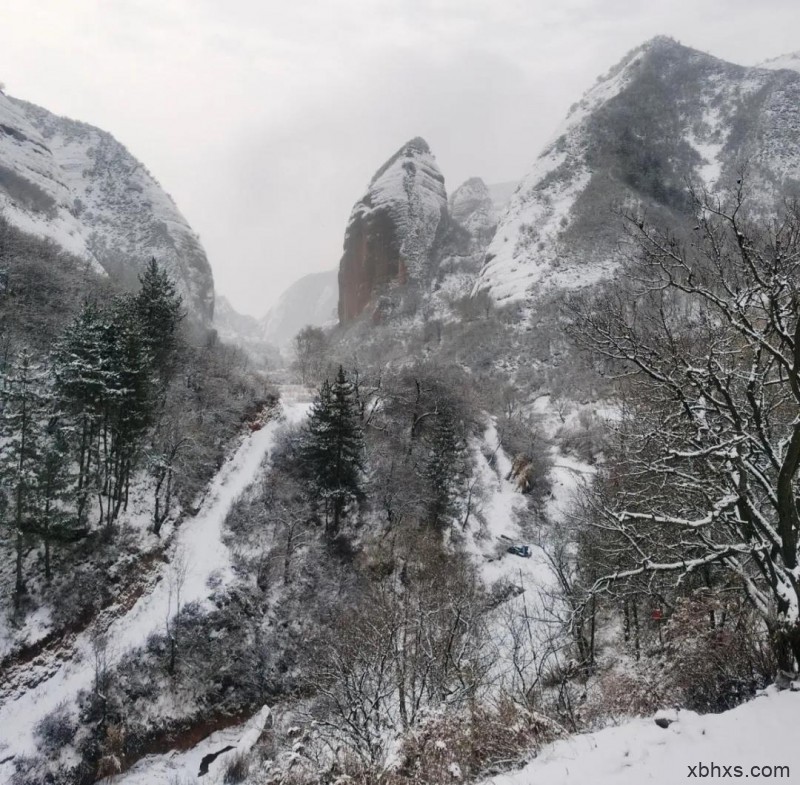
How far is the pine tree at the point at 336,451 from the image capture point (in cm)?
3106

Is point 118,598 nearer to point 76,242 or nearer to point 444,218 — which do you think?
point 76,242

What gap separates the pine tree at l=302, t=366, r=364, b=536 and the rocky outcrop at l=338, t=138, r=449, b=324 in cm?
8704

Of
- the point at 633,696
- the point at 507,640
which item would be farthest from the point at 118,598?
the point at 633,696

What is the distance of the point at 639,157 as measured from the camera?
4060 inches

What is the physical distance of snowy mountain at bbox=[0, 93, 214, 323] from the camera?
2825 inches

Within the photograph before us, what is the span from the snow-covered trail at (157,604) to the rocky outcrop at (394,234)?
87883 mm

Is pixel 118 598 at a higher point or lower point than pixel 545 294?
lower

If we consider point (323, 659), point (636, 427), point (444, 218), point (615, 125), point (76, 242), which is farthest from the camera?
point (444, 218)

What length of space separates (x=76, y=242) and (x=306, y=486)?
2267 inches

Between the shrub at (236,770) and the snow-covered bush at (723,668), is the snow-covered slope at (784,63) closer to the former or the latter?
the snow-covered bush at (723,668)

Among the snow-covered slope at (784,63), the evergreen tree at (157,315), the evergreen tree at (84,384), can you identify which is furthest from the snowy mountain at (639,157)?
the evergreen tree at (84,384)

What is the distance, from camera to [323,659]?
22.3 metres

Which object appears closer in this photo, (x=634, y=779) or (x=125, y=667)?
(x=634, y=779)

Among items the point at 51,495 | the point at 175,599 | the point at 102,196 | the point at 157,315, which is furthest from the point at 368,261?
the point at 175,599
